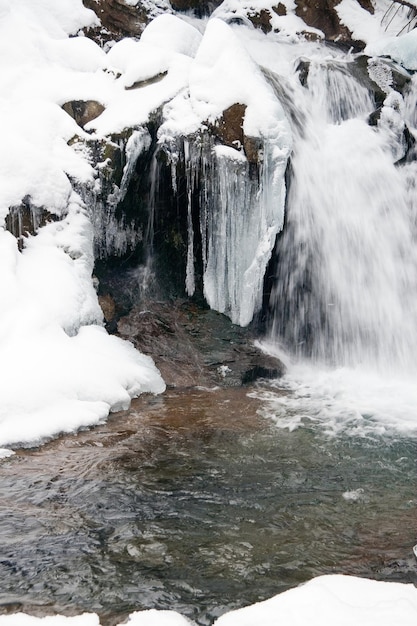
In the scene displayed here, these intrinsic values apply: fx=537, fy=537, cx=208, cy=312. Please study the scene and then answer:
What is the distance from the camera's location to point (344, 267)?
8180mm

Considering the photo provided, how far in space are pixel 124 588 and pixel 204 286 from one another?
18.2 feet

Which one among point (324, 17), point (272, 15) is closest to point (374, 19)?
point (324, 17)

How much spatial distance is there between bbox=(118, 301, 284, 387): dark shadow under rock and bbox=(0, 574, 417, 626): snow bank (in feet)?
15.9

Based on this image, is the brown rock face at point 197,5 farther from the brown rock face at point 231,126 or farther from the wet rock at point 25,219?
the wet rock at point 25,219

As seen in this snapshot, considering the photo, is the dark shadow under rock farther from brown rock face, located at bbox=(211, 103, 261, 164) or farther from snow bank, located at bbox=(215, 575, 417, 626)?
snow bank, located at bbox=(215, 575, 417, 626)

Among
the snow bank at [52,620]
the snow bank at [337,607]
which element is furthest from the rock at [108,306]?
the snow bank at [337,607]

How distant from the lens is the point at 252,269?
7.68 metres

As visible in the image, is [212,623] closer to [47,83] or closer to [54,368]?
[54,368]

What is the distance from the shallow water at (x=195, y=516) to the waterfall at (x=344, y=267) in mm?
2831

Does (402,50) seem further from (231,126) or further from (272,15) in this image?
(231,126)

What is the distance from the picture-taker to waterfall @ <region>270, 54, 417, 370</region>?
804 cm

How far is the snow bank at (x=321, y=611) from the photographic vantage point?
230 centimetres

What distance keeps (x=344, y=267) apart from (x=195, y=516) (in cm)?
534

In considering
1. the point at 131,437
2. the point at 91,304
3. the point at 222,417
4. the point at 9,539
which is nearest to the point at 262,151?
the point at 91,304
